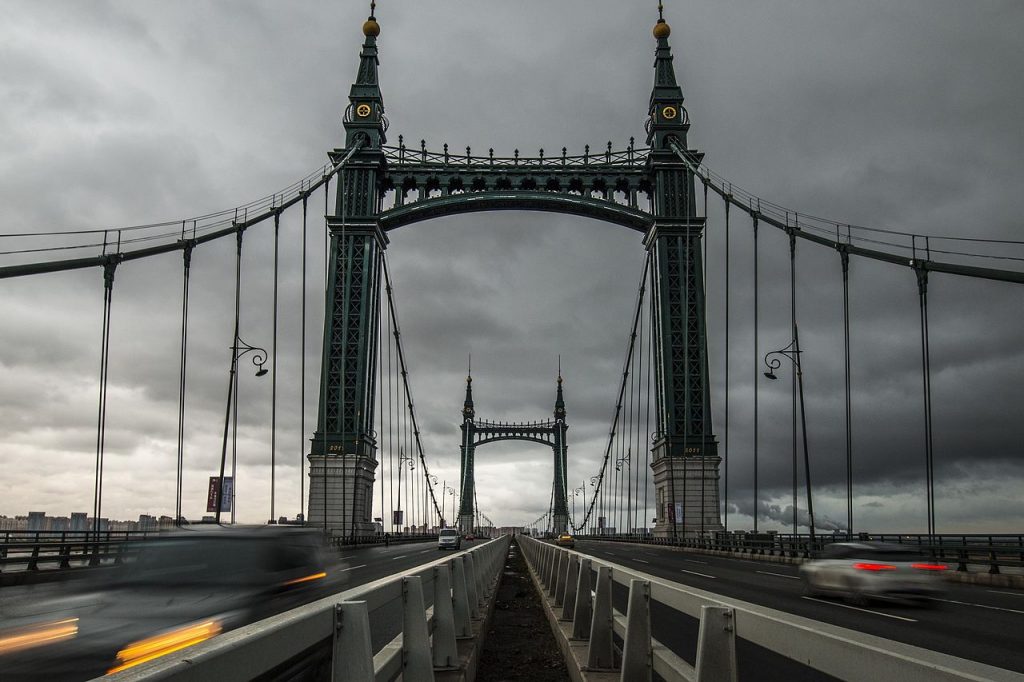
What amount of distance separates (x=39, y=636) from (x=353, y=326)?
6014 cm

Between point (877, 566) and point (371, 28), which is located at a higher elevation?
point (371, 28)

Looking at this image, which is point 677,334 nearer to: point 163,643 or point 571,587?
point 571,587

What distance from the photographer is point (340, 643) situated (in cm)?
354

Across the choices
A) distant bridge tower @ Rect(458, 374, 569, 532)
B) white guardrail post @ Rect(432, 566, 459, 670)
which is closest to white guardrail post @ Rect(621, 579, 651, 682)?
white guardrail post @ Rect(432, 566, 459, 670)

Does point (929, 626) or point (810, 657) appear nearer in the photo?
point (810, 657)

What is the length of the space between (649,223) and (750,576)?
4581cm

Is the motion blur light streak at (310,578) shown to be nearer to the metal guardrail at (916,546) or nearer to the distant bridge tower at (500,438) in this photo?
the metal guardrail at (916,546)

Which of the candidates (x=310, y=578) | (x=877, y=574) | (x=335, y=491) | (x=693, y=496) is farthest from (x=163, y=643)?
(x=693, y=496)

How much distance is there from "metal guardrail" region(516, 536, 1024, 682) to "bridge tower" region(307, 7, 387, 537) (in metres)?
53.3

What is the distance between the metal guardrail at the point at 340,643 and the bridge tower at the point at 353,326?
53.0m

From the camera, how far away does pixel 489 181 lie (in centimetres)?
7081

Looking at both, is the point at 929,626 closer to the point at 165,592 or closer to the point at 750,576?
the point at 165,592

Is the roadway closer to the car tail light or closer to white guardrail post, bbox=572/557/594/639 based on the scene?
the car tail light

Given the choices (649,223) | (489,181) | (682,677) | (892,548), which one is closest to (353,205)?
(489,181)
